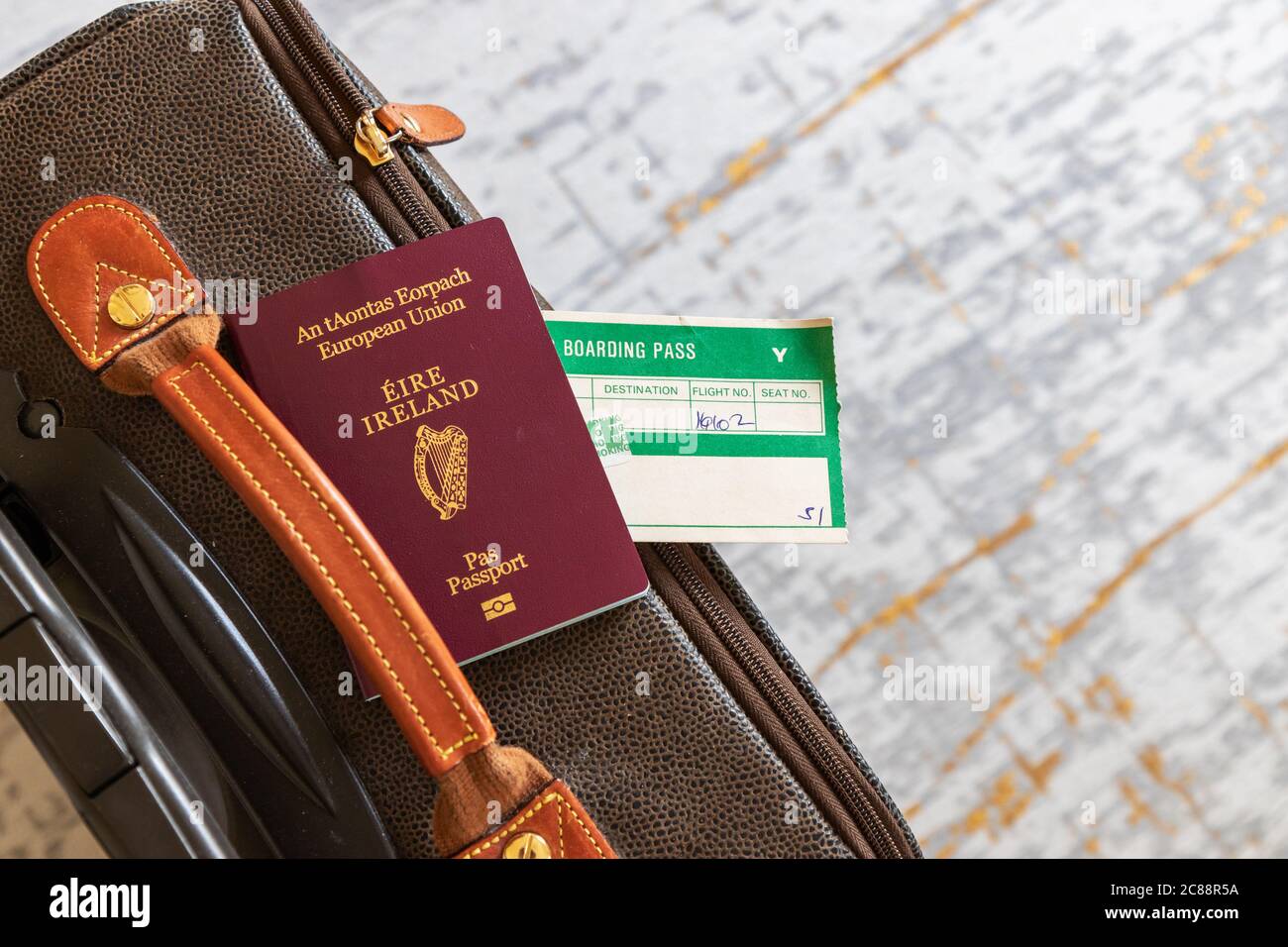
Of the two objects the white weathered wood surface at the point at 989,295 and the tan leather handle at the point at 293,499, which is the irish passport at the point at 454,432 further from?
the white weathered wood surface at the point at 989,295

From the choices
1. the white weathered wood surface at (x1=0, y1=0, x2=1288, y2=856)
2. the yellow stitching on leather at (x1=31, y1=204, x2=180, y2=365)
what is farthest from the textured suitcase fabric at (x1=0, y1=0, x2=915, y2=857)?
the white weathered wood surface at (x1=0, y1=0, x2=1288, y2=856)

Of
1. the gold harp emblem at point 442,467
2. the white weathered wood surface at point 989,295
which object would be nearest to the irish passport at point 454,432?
the gold harp emblem at point 442,467

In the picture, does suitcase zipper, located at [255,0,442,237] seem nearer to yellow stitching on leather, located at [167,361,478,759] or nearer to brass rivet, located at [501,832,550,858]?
yellow stitching on leather, located at [167,361,478,759]

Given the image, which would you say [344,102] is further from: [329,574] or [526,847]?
[526,847]

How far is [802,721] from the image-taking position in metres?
0.46

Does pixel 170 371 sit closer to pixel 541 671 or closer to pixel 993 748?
pixel 541 671

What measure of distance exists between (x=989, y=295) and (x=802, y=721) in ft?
1.25

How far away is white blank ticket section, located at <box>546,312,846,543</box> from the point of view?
21.1 inches

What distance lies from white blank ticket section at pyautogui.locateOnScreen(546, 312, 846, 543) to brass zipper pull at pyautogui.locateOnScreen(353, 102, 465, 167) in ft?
0.38

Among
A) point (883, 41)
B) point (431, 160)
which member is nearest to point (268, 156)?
point (431, 160)

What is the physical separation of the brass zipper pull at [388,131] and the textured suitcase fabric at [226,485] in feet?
0.07

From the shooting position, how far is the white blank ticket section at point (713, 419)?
54cm
